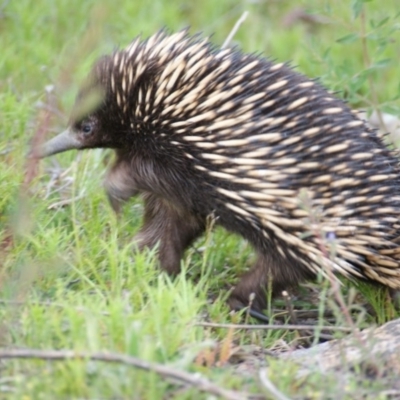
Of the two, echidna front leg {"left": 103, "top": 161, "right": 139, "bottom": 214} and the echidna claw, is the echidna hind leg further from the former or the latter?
echidna front leg {"left": 103, "top": 161, "right": 139, "bottom": 214}

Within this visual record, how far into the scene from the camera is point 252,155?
371 cm

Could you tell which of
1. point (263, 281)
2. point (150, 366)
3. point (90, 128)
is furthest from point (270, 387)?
point (90, 128)

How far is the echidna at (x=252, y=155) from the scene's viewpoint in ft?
12.0

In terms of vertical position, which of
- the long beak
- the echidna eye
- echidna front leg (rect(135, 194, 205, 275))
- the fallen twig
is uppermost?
the echidna eye

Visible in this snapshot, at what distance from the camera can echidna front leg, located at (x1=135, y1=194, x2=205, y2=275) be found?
4152mm

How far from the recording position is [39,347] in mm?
2895

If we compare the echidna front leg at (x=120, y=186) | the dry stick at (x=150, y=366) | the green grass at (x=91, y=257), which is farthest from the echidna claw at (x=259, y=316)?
the dry stick at (x=150, y=366)

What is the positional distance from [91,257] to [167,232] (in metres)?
0.50

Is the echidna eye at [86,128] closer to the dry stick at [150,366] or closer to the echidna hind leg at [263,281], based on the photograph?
the echidna hind leg at [263,281]

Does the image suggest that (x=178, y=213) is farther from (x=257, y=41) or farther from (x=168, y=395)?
(x=257, y=41)

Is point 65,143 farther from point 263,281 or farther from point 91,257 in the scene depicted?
point 263,281

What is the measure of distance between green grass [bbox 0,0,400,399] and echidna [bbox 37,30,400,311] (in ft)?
0.71

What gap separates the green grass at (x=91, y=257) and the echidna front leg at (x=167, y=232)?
3.3 inches

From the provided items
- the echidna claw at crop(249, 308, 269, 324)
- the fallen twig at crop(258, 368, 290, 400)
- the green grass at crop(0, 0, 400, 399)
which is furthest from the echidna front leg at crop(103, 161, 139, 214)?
the fallen twig at crop(258, 368, 290, 400)
